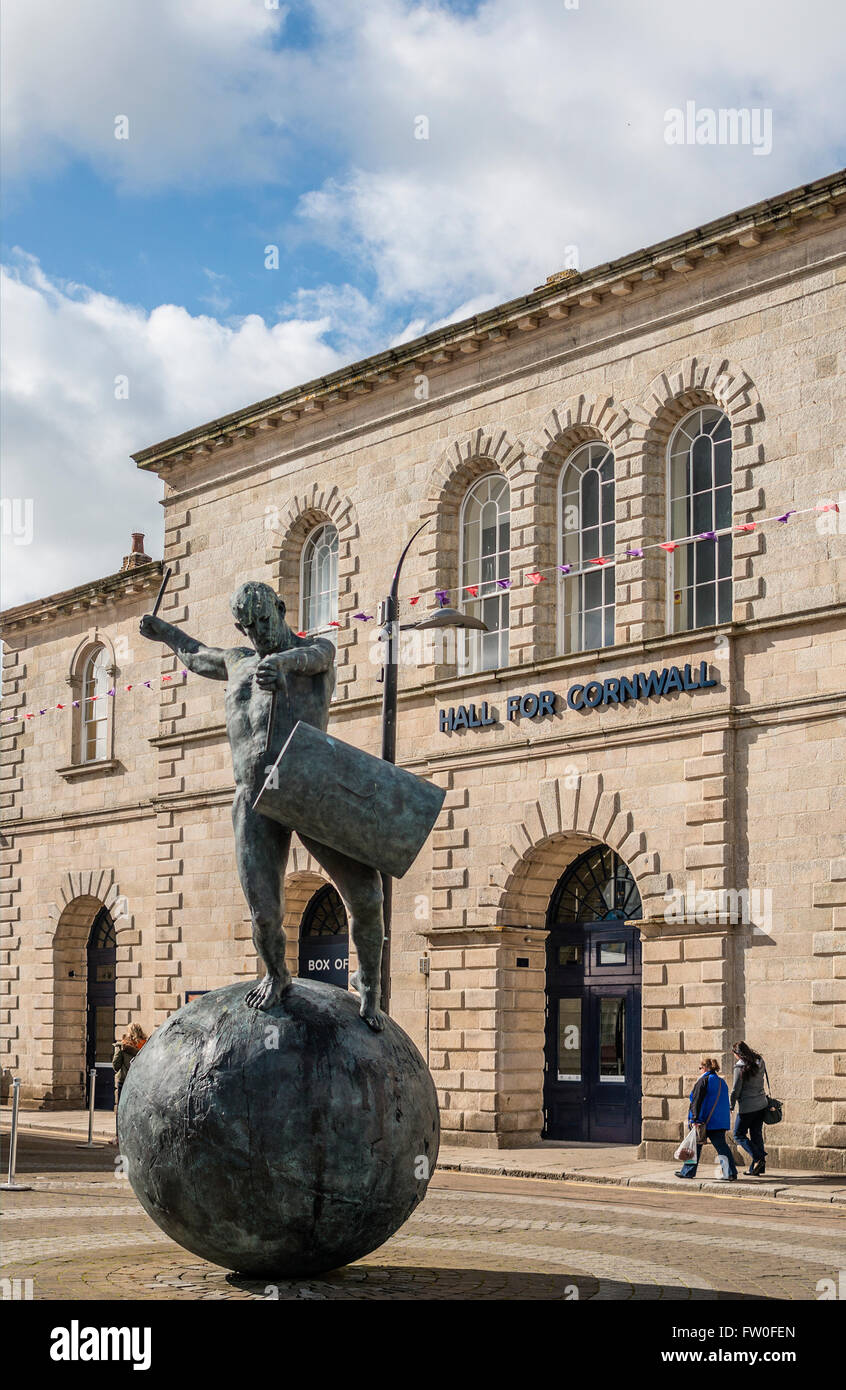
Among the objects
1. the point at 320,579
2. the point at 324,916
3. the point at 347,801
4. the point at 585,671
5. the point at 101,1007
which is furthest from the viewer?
the point at 101,1007

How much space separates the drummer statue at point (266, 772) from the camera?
1013cm

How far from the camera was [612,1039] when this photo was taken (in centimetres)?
2545

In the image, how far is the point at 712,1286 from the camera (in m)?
10.3

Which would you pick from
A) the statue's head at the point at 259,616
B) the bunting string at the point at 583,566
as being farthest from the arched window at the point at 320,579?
the statue's head at the point at 259,616

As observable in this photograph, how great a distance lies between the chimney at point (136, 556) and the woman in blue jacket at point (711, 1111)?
68.4 ft

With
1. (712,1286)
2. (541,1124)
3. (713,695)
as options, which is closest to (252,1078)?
(712,1286)

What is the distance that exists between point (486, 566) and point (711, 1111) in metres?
10.4

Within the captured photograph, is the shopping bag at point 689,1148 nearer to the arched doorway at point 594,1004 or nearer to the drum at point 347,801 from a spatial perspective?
the arched doorway at point 594,1004

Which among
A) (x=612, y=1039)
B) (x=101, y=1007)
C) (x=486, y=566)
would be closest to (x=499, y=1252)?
(x=612, y=1039)

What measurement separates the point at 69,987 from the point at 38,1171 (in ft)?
52.3

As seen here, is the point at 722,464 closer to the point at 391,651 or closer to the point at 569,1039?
the point at 391,651

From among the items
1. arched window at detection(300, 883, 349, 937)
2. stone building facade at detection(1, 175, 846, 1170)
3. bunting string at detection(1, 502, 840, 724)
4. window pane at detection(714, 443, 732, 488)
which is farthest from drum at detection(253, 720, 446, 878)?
arched window at detection(300, 883, 349, 937)

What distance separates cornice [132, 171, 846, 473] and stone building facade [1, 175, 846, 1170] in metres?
0.06
